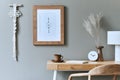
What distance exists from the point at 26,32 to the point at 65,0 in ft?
2.40

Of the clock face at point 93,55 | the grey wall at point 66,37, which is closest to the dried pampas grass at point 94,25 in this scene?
the grey wall at point 66,37

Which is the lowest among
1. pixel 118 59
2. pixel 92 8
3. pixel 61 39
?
pixel 118 59

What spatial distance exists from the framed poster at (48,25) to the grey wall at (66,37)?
0.07 meters

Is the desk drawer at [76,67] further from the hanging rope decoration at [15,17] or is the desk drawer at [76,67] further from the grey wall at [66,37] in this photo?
the hanging rope decoration at [15,17]

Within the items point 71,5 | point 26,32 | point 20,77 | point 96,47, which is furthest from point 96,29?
point 20,77

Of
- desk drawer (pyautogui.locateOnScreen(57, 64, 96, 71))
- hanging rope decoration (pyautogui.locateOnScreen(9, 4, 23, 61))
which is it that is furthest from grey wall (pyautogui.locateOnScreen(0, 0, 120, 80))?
desk drawer (pyautogui.locateOnScreen(57, 64, 96, 71))

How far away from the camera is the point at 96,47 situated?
3.53 m

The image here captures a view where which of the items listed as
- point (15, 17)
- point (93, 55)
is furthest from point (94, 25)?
point (15, 17)

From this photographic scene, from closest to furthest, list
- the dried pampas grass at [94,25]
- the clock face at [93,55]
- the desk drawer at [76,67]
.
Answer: the desk drawer at [76,67]
the clock face at [93,55]
the dried pampas grass at [94,25]

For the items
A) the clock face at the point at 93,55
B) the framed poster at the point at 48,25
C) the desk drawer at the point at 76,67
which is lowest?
the desk drawer at the point at 76,67

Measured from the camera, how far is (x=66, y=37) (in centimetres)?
363

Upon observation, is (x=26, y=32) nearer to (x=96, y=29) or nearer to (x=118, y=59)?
(x=96, y=29)

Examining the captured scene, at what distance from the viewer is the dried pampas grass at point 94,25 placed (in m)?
3.55

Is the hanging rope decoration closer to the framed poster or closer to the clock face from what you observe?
the framed poster
